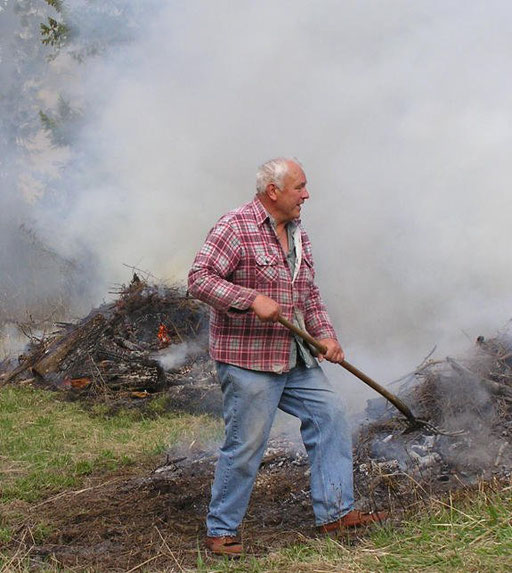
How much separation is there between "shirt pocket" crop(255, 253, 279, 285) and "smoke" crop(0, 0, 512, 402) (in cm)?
→ 310

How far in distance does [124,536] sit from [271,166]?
204 centimetres

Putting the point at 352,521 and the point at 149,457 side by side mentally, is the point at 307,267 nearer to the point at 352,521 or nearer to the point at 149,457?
the point at 352,521

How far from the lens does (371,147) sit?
356 inches

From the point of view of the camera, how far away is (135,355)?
8.67 meters

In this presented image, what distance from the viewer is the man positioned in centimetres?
379

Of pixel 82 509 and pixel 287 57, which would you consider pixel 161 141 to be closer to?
pixel 287 57

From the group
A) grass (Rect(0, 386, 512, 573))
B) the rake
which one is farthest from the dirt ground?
the rake

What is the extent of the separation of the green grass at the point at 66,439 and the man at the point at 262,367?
5.81 ft

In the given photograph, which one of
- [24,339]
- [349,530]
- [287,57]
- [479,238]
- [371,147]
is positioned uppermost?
[287,57]

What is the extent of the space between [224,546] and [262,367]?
88cm

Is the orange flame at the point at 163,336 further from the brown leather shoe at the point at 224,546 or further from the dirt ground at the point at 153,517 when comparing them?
the brown leather shoe at the point at 224,546

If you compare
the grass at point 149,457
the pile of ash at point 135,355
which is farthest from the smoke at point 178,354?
the grass at point 149,457

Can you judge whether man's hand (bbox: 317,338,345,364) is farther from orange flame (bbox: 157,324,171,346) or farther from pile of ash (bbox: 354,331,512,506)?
orange flame (bbox: 157,324,171,346)

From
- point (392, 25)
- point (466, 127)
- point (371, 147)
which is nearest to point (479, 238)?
point (466, 127)
